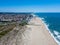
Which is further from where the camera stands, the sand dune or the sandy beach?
the sandy beach

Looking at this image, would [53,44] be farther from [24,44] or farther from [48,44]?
[24,44]

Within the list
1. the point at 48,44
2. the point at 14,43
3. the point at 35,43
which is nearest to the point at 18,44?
the point at 14,43

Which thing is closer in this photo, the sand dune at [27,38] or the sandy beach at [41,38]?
the sand dune at [27,38]

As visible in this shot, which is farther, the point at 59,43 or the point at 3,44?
the point at 59,43

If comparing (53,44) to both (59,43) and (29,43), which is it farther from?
(29,43)

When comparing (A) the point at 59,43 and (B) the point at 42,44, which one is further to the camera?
(A) the point at 59,43

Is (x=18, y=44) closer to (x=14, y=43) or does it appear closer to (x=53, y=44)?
(x=14, y=43)

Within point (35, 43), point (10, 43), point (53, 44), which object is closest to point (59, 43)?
point (53, 44)

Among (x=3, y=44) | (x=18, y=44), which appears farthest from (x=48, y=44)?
(x=3, y=44)
